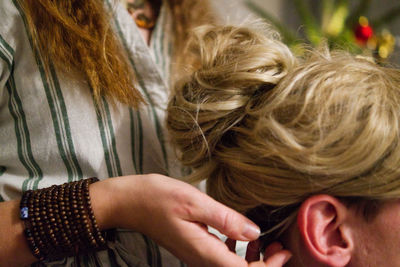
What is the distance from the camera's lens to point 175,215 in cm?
46

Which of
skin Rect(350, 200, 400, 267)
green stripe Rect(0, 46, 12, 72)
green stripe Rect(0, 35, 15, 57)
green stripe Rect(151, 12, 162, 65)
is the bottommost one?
skin Rect(350, 200, 400, 267)

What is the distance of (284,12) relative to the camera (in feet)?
5.81

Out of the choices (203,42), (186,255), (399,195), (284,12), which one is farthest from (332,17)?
(186,255)

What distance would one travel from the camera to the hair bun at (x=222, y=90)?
0.51 metres

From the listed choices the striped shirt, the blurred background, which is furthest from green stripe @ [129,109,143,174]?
the blurred background

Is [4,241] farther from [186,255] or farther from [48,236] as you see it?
[186,255]

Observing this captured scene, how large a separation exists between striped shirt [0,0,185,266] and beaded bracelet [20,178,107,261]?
57mm

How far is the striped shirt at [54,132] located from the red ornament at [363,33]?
1.08 meters

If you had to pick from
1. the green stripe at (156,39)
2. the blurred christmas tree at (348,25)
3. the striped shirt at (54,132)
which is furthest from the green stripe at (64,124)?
the blurred christmas tree at (348,25)

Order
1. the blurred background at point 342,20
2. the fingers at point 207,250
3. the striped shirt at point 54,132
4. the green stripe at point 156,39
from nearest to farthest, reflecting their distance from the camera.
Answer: the fingers at point 207,250, the striped shirt at point 54,132, the green stripe at point 156,39, the blurred background at point 342,20

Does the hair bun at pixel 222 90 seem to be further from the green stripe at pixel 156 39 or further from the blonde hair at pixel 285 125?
the green stripe at pixel 156 39

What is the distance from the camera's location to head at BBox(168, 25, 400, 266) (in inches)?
18.0

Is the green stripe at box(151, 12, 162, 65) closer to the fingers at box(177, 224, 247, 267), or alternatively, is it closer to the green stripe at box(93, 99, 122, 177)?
the green stripe at box(93, 99, 122, 177)

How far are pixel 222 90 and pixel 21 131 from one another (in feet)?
1.07
